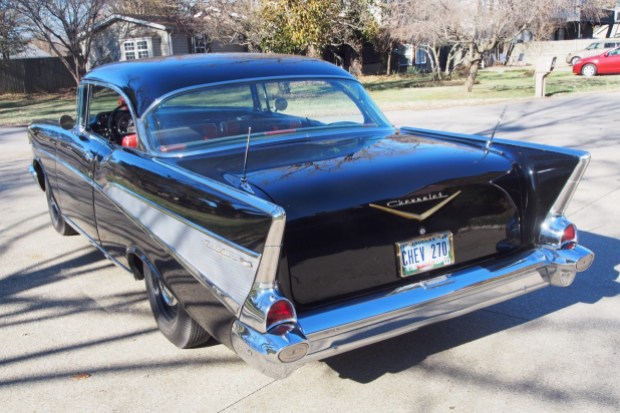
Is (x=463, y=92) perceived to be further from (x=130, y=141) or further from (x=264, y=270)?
(x=264, y=270)

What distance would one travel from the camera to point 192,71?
14.9ft

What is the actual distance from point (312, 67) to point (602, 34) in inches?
2072

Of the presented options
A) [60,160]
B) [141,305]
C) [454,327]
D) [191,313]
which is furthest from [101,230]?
[454,327]

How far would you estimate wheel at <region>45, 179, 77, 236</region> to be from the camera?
642 cm

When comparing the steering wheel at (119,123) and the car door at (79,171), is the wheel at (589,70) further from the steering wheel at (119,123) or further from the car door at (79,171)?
the steering wheel at (119,123)

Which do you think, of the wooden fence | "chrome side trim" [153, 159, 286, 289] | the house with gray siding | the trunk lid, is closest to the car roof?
the trunk lid

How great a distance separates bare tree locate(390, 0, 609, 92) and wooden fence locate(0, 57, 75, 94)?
19993 millimetres

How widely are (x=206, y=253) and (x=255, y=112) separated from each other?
5.71 feet

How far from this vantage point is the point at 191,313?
353 centimetres

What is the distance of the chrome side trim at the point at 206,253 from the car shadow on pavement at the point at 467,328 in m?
1.00

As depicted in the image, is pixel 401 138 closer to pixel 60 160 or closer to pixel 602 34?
pixel 60 160

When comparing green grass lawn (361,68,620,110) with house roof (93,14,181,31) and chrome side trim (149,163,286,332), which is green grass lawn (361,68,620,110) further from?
chrome side trim (149,163,286,332)

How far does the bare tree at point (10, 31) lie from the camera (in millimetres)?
27497

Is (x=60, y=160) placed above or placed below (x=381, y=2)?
below
